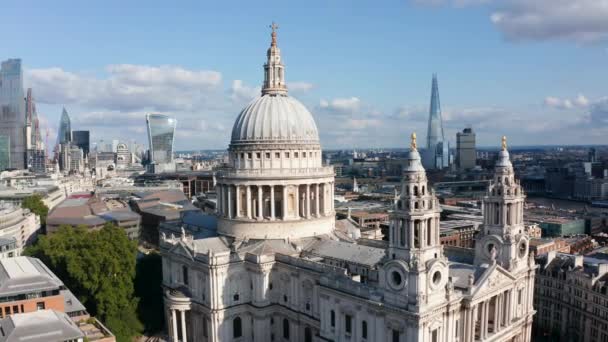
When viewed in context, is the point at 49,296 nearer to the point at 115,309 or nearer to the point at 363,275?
the point at 115,309

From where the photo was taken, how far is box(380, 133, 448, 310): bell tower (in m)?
45.4

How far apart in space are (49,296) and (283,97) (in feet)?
134

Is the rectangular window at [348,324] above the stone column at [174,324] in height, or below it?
above

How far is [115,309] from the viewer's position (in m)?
71.9

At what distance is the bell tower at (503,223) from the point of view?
5622cm

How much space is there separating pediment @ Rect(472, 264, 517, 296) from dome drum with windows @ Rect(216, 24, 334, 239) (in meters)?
25.8

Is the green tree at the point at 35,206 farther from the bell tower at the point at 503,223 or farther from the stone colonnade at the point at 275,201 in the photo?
the bell tower at the point at 503,223

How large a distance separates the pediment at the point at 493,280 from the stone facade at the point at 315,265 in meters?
0.14

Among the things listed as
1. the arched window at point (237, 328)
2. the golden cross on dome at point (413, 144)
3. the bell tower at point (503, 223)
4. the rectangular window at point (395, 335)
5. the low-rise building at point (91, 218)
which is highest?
the golden cross on dome at point (413, 144)

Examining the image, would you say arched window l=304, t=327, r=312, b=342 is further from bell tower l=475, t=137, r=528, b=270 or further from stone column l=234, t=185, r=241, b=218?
bell tower l=475, t=137, r=528, b=270

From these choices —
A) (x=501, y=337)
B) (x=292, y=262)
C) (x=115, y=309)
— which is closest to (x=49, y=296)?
(x=115, y=309)

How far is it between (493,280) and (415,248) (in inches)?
488

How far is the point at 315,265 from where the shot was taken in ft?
195

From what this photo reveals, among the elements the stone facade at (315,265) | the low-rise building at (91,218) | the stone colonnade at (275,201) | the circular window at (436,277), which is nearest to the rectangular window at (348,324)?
the stone facade at (315,265)
